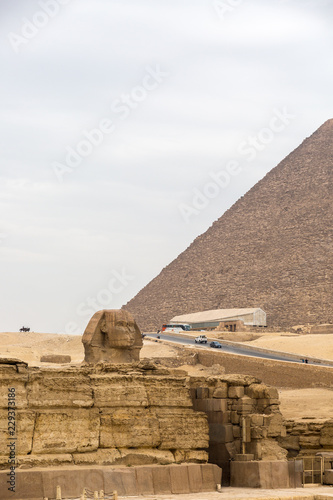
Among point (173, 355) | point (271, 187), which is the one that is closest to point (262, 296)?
point (271, 187)

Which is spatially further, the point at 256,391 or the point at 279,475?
the point at 256,391

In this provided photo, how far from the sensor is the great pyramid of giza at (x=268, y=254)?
466 ft

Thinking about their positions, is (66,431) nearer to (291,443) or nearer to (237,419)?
(237,419)

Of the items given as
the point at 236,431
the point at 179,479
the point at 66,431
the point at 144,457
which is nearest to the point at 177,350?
the point at 236,431

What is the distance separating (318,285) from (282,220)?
2405 centimetres

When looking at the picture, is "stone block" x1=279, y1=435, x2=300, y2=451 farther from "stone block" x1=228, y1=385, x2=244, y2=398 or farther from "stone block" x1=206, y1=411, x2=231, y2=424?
"stone block" x1=206, y1=411, x2=231, y2=424

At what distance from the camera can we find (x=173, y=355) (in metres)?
41.2

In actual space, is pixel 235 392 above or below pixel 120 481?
above

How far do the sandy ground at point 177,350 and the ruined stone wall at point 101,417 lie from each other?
10.4m

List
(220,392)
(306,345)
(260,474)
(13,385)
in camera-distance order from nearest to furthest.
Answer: (13,385), (260,474), (220,392), (306,345)

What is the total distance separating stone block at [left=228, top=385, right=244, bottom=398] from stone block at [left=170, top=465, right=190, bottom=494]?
1.71m

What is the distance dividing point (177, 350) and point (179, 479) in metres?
32.2

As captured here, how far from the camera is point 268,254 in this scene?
15412cm

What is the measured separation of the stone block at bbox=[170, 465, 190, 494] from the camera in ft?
37.8
